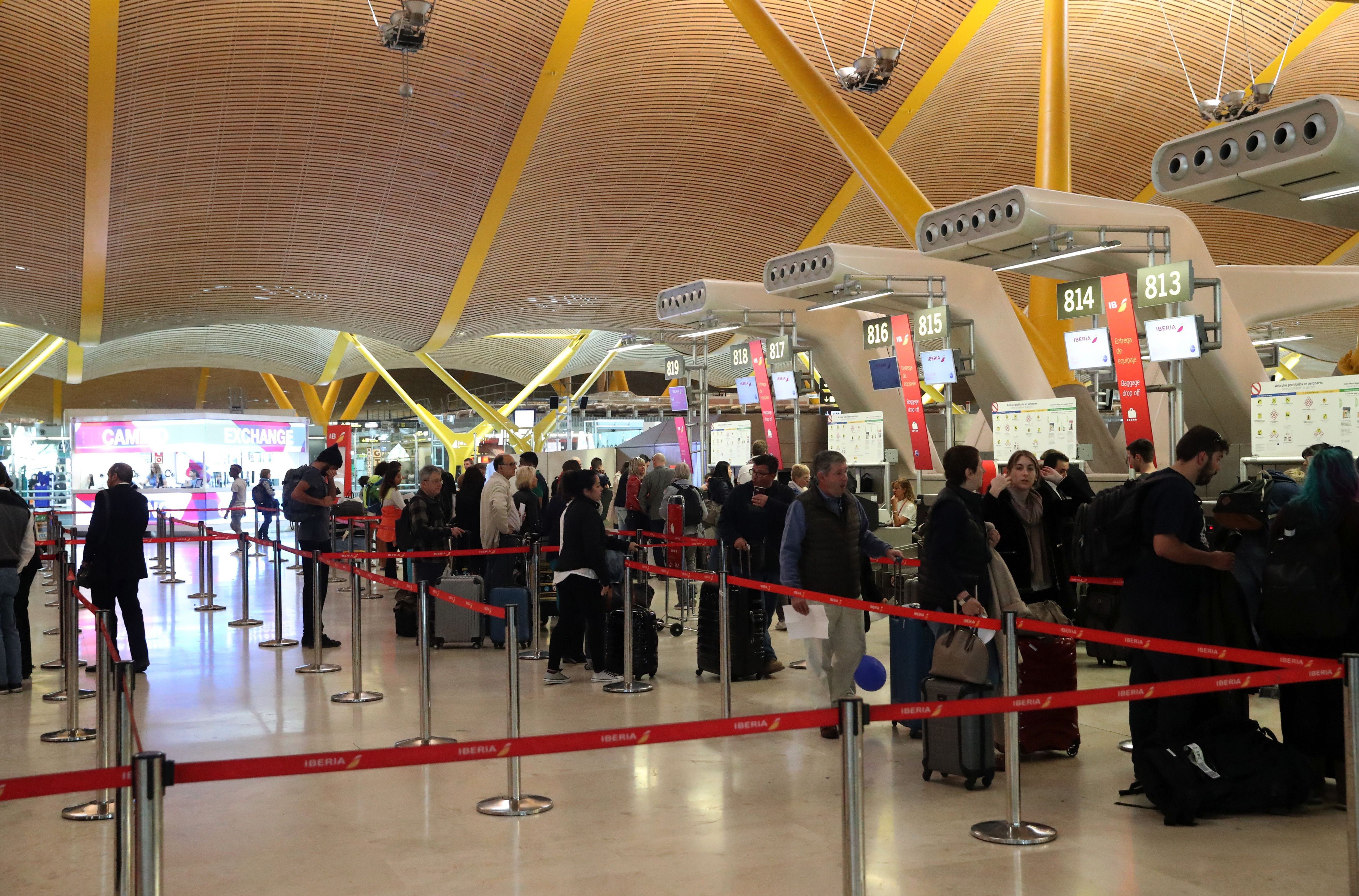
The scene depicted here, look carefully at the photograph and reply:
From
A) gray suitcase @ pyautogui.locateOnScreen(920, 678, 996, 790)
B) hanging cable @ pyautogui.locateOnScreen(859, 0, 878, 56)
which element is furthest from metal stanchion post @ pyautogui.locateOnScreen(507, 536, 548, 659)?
hanging cable @ pyautogui.locateOnScreen(859, 0, 878, 56)

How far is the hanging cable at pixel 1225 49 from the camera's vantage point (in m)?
22.2

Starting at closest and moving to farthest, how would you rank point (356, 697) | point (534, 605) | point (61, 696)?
1. point (356, 697)
2. point (61, 696)
3. point (534, 605)

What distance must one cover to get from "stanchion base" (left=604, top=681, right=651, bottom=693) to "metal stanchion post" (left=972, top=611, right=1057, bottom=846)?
3618 millimetres

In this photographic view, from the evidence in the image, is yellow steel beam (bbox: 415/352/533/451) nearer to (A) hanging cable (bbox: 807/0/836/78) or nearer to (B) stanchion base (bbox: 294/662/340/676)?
(A) hanging cable (bbox: 807/0/836/78)

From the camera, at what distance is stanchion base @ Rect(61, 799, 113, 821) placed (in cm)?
519

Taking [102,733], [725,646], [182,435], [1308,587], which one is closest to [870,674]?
[725,646]

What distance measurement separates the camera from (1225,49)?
76.0 feet

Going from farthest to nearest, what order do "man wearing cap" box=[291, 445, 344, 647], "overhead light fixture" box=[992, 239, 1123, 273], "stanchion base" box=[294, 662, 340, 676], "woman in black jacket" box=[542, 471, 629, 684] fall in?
1. "overhead light fixture" box=[992, 239, 1123, 273]
2. "man wearing cap" box=[291, 445, 344, 647]
3. "stanchion base" box=[294, 662, 340, 676]
4. "woman in black jacket" box=[542, 471, 629, 684]

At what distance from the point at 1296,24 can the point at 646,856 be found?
23497mm

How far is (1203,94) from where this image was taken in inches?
963

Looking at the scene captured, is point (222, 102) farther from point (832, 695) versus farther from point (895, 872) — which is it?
point (895, 872)

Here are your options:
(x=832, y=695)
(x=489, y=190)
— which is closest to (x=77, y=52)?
(x=489, y=190)

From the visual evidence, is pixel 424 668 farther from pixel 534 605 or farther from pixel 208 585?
pixel 208 585

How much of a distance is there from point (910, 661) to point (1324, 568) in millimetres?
2412
